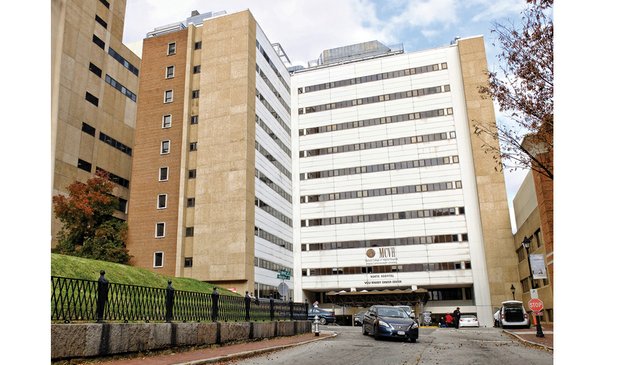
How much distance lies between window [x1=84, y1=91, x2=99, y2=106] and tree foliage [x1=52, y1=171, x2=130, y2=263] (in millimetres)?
9314

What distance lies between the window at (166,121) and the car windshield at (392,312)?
1505 inches

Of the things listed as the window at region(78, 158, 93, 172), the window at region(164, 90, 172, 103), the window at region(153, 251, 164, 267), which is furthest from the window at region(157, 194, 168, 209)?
the window at region(164, 90, 172, 103)

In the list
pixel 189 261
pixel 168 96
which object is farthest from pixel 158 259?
pixel 168 96

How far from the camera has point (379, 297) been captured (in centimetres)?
5231

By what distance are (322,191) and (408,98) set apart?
18020 millimetres

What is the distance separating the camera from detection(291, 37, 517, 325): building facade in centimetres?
5362

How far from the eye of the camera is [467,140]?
56.9 meters

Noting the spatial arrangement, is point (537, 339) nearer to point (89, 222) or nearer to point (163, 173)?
point (89, 222)

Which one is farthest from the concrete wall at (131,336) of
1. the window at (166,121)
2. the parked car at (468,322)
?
the window at (166,121)

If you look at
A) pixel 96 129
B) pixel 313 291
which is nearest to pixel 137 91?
pixel 96 129

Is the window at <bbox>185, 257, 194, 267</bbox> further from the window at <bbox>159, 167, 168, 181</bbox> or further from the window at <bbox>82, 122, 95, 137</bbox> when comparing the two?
the window at <bbox>82, 122, 95, 137</bbox>

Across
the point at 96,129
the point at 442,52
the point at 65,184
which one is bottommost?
the point at 65,184

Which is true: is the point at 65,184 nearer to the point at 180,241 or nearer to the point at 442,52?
the point at 180,241

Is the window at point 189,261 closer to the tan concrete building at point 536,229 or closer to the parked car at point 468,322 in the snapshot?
the parked car at point 468,322
